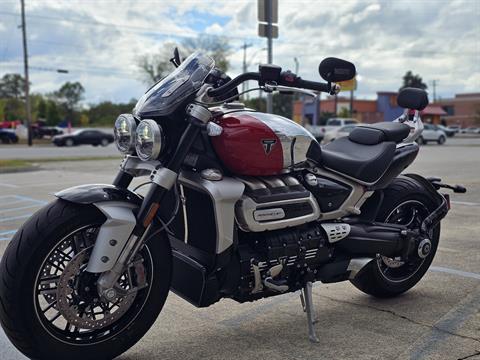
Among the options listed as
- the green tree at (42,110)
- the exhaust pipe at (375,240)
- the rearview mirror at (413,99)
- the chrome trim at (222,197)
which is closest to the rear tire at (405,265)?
the exhaust pipe at (375,240)

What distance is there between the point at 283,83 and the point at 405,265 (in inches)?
80.1

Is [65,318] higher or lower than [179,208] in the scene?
lower

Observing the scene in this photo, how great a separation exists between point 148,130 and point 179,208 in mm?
570

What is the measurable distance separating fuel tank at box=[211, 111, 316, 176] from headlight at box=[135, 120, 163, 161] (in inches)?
13.8

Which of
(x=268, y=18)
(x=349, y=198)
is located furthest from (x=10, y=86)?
(x=349, y=198)

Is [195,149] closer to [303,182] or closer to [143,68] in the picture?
[303,182]

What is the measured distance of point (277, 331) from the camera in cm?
364

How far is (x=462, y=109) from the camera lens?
95.9 meters

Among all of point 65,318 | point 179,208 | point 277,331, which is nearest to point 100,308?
point 65,318

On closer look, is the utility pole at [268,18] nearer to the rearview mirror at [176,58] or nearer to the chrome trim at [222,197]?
the rearview mirror at [176,58]

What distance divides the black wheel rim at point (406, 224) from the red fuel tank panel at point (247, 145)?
4.51 feet

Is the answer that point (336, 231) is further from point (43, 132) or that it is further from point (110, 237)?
point (43, 132)

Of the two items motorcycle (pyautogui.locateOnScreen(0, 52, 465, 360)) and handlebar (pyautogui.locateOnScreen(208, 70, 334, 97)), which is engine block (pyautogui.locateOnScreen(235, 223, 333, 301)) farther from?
handlebar (pyautogui.locateOnScreen(208, 70, 334, 97))

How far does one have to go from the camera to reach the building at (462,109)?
90.6 metres
